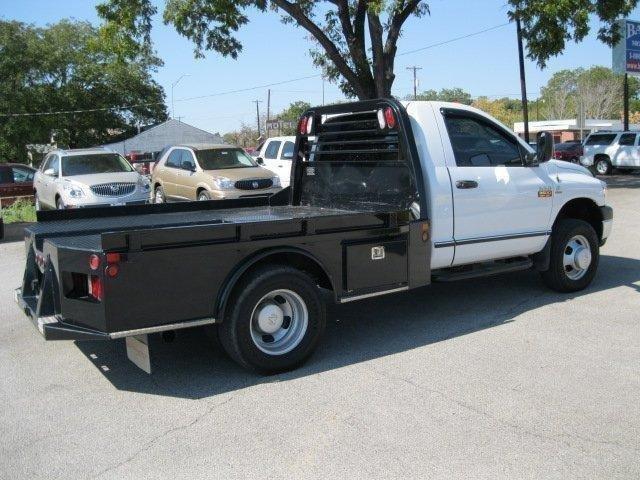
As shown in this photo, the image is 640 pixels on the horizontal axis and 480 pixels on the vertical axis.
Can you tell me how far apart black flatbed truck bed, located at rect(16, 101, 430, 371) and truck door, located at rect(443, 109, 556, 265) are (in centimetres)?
55

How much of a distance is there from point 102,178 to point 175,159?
231 cm

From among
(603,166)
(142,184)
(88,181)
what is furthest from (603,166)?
(88,181)

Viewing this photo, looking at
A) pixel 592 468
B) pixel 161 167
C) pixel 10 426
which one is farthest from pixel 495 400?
pixel 161 167

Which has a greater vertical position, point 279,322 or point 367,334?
point 279,322

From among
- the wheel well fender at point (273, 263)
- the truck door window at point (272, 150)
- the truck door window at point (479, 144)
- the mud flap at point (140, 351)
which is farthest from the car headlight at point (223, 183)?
the mud flap at point (140, 351)

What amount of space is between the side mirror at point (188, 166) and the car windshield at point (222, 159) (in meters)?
0.23

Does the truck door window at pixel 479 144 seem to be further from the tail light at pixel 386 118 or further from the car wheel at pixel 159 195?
the car wheel at pixel 159 195

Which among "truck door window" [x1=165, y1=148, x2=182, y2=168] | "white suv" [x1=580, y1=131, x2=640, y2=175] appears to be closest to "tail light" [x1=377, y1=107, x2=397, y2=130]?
"truck door window" [x1=165, y1=148, x2=182, y2=168]

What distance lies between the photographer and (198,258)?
454cm

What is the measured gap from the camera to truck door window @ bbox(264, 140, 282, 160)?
61.0 feet

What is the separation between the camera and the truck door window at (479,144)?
623cm

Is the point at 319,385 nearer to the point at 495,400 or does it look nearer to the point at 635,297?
the point at 495,400

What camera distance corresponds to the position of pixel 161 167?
57.0ft

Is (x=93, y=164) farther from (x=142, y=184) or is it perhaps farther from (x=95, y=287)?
(x=95, y=287)
